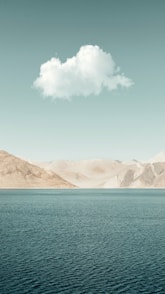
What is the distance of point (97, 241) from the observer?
250ft

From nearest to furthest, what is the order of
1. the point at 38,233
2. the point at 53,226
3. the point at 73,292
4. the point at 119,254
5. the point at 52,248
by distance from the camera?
the point at 73,292 < the point at 119,254 < the point at 52,248 < the point at 38,233 < the point at 53,226

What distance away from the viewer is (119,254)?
63.8 meters

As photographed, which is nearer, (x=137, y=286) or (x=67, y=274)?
(x=137, y=286)

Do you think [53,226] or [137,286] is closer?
[137,286]

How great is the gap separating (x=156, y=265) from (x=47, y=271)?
15.3 meters

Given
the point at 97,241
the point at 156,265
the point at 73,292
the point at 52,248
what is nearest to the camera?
the point at 73,292

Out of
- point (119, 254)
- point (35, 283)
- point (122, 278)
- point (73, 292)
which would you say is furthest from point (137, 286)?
point (119, 254)

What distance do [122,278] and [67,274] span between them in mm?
6992

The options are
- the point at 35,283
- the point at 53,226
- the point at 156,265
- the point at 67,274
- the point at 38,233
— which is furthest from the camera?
the point at 53,226

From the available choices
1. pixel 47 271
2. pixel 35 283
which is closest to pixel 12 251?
pixel 47 271

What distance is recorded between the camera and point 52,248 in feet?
226

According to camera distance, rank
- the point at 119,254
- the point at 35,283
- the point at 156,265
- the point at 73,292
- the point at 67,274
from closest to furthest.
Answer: the point at 73,292
the point at 35,283
the point at 67,274
the point at 156,265
the point at 119,254

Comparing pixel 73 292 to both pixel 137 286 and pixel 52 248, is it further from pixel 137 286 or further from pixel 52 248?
pixel 52 248

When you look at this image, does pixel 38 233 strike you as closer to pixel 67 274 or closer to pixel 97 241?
pixel 97 241
